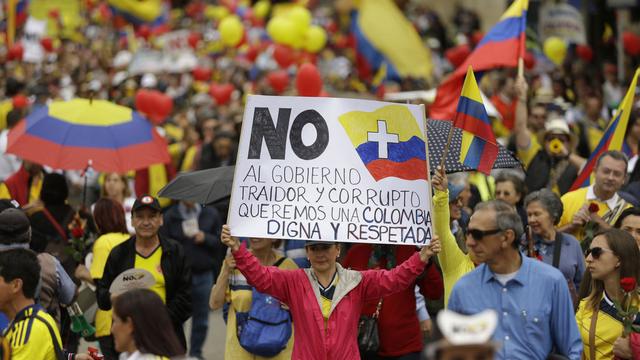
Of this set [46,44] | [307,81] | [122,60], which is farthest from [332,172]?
[46,44]

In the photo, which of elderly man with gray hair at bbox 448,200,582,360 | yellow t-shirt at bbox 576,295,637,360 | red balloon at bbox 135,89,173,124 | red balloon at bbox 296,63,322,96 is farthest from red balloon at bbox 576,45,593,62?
elderly man with gray hair at bbox 448,200,582,360

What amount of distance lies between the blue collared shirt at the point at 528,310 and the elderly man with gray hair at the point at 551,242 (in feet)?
6.36

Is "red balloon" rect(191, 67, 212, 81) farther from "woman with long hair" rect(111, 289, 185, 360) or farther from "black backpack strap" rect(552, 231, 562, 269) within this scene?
"woman with long hair" rect(111, 289, 185, 360)

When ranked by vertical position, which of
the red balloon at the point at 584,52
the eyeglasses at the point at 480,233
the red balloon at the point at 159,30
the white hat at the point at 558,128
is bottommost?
the eyeglasses at the point at 480,233

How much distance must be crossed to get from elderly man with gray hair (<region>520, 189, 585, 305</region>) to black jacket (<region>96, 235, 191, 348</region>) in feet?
7.03

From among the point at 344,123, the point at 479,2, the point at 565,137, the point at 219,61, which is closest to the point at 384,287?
the point at 344,123

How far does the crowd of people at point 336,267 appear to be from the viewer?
19.5 ft

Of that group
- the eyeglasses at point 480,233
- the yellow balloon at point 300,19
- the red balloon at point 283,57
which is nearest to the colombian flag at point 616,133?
the eyeglasses at point 480,233

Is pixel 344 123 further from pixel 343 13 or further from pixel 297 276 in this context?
pixel 343 13

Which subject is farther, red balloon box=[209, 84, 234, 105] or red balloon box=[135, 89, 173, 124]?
red balloon box=[209, 84, 234, 105]

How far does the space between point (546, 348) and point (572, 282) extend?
209cm

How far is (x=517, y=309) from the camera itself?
5.91m

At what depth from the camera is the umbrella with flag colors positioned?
10219mm

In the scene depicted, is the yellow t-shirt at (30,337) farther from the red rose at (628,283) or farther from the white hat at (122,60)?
the white hat at (122,60)
